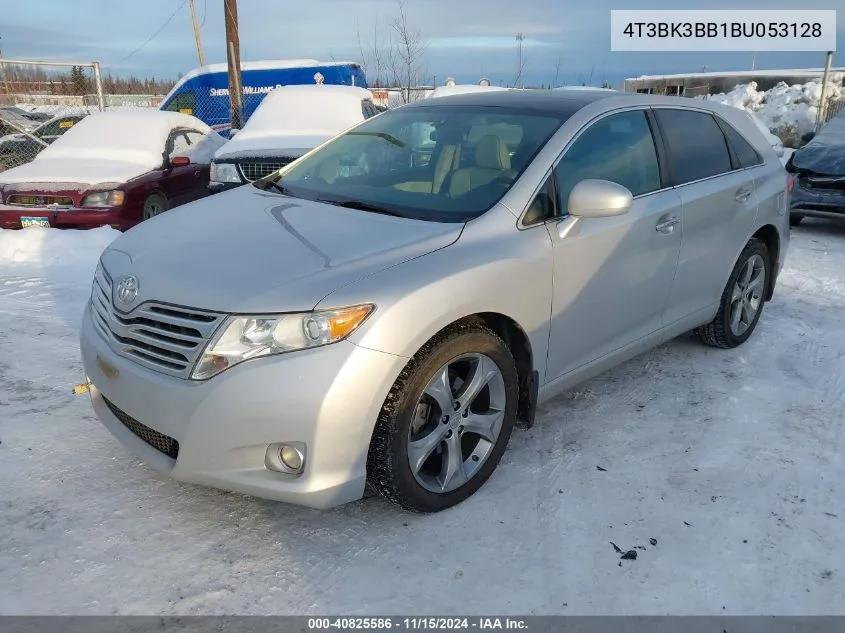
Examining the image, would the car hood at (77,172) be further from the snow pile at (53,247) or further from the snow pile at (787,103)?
the snow pile at (787,103)

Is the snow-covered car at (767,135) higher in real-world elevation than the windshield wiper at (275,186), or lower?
higher

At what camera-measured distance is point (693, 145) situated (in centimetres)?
405

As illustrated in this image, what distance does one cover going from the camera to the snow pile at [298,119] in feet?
25.7

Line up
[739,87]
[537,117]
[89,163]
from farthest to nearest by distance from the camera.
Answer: [739,87]
[89,163]
[537,117]

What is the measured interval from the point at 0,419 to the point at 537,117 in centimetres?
312

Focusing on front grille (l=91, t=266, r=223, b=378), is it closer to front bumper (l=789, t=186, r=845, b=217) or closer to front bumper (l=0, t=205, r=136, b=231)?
front bumper (l=0, t=205, r=136, b=231)

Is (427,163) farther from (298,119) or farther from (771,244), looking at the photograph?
(298,119)

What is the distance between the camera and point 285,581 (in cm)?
244

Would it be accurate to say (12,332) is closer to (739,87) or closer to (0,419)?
(0,419)

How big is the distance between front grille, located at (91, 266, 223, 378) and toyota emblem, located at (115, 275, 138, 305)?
0.06 metres

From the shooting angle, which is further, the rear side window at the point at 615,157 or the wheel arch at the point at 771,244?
the wheel arch at the point at 771,244

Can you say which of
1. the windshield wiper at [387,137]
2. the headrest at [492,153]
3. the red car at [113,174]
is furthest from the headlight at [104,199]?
the headrest at [492,153]

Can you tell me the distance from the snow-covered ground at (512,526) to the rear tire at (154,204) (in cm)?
379

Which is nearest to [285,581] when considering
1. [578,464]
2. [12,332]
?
[578,464]
